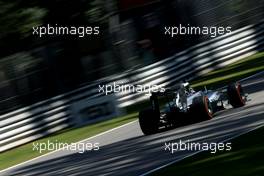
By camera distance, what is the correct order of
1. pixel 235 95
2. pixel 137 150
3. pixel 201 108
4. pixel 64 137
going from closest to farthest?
pixel 137 150
pixel 201 108
pixel 235 95
pixel 64 137

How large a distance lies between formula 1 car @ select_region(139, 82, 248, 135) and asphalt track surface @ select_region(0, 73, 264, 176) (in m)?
0.16

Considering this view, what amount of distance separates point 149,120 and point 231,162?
4622 mm

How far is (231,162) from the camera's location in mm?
10555

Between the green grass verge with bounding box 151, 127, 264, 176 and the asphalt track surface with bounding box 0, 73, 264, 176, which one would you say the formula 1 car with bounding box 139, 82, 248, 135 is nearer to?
the asphalt track surface with bounding box 0, 73, 264, 176

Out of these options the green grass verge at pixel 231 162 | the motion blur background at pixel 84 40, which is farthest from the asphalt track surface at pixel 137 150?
the motion blur background at pixel 84 40

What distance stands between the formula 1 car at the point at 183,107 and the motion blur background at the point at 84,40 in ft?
22.6

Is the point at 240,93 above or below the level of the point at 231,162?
above

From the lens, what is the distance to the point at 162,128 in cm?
1551

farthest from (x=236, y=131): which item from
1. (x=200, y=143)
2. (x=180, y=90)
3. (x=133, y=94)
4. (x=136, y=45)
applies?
(x=136, y=45)

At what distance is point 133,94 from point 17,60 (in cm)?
335

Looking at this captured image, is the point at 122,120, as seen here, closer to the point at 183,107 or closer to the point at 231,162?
the point at 183,107

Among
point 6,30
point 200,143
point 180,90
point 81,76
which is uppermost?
point 6,30

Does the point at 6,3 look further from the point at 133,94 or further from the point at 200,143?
the point at 200,143

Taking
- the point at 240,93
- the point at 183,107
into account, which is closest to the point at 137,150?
the point at 183,107
